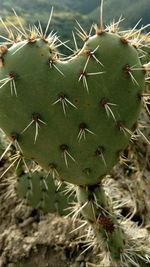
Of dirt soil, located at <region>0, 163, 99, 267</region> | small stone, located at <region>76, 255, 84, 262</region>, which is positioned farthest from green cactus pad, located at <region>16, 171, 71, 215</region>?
small stone, located at <region>76, 255, 84, 262</region>

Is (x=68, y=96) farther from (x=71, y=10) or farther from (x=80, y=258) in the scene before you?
(x=71, y=10)

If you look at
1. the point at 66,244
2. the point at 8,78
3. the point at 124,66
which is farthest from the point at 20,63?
the point at 66,244

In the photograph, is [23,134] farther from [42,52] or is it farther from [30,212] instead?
[30,212]

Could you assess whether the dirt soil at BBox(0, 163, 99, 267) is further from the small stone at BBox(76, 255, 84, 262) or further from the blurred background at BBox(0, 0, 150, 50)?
the blurred background at BBox(0, 0, 150, 50)

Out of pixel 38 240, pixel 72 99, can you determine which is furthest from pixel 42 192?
pixel 72 99

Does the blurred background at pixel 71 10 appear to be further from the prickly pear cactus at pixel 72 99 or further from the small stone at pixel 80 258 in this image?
the prickly pear cactus at pixel 72 99

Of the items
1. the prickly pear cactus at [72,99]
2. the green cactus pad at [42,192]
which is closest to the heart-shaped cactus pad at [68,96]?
the prickly pear cactus at [72,99]
